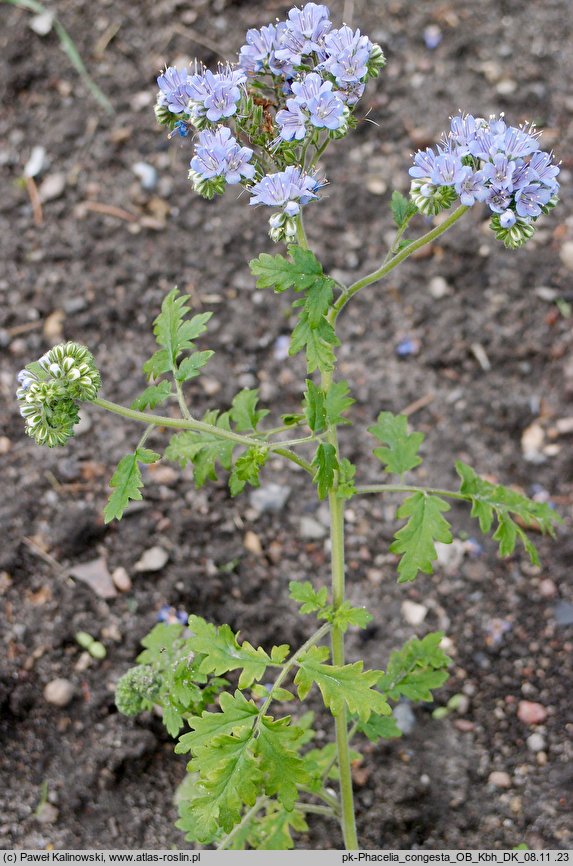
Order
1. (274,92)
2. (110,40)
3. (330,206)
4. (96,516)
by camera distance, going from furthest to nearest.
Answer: (110,40) → (330,206) → (96,516) → (274,92)

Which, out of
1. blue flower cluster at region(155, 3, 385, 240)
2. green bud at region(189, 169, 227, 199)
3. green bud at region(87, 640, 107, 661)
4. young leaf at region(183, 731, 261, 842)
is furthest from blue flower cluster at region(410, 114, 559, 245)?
green bud at region(87, 640, 107, 661)

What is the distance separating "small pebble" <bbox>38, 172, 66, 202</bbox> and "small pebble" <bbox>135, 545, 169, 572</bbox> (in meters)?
2.12

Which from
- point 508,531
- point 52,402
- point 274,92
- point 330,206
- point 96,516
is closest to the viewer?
point 52,402

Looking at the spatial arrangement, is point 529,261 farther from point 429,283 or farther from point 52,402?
point 52,402

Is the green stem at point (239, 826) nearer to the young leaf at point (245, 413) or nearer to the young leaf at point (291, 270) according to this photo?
the young leaf at point (245, 413)

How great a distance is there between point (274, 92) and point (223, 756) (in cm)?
196

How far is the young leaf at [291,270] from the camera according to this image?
8.09 feet

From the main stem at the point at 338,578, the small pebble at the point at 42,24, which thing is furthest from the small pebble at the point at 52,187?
the main stem at the point at 338,578

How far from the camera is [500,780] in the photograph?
11.8ft

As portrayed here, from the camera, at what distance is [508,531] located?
9.70ft

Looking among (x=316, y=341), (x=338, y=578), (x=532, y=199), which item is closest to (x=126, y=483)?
(x=316, y=341)

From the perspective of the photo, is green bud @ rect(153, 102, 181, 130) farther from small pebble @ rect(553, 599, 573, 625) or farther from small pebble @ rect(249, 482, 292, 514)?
small pebble @ rect(553, 599, 573, 625)

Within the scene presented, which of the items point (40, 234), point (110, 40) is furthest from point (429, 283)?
point (110, 40)

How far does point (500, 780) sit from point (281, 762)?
4.66 ft
